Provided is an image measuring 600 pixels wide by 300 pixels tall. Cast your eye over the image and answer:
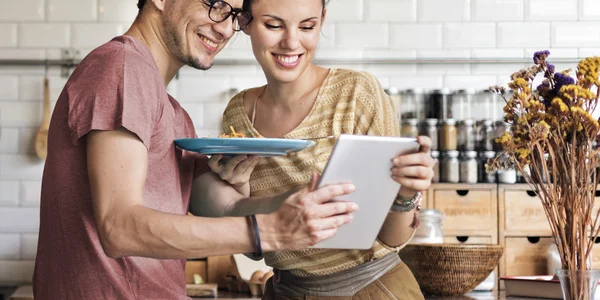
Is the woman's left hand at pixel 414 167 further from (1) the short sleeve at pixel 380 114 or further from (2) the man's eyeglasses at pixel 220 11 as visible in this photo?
(2) the man's eyeglasses at pixel 220 11

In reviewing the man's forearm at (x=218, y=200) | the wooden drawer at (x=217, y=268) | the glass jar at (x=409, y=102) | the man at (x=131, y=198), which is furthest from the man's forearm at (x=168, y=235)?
the glass jar at (x=409, y=102)

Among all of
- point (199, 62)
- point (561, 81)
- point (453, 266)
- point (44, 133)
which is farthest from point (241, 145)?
point (44, 133)

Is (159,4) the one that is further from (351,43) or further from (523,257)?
(351,43)

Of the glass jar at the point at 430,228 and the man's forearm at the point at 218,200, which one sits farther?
the glass jar at the point at 430,228

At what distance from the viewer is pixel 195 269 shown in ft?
12.6

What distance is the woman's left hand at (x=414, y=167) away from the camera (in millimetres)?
1589

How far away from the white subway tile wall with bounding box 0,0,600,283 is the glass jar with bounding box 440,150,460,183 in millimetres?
585

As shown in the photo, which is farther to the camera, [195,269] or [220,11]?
[195,269]

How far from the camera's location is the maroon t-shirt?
155cm

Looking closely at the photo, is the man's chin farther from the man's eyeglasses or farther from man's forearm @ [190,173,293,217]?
man's forearm @ [190,173,293,217]

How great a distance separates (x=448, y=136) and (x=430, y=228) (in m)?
0.71

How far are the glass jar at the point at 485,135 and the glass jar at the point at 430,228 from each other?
65 cm

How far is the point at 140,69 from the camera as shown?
1.61 m

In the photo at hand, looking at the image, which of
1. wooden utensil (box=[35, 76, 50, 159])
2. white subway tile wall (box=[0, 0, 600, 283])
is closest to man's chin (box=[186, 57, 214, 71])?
white subway tile wall (box=[0, 0, 600, 283])
